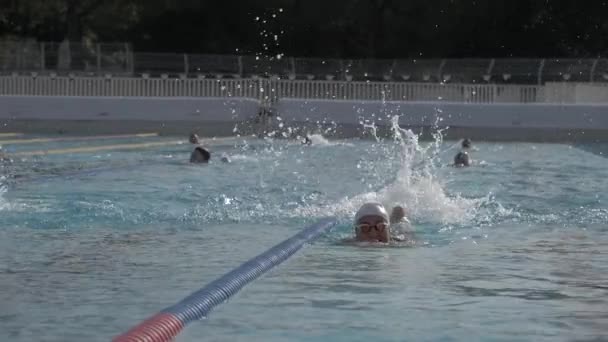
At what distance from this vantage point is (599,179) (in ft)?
45.2

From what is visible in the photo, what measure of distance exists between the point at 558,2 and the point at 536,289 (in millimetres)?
29078

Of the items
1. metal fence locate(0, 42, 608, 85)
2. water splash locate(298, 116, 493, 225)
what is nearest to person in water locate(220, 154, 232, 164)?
water splash locate(298, 116, 493, 225)

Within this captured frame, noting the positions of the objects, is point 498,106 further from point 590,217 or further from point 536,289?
point 536,289

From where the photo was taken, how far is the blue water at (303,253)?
210 inches

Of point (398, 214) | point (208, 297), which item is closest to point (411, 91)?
point (398, 214)

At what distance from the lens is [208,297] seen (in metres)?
5.60

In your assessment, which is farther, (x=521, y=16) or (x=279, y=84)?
(x=521, y=16)

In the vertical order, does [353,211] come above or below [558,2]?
below

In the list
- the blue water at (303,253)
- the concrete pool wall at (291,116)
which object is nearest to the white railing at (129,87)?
the concrete pool wall at (291,116)

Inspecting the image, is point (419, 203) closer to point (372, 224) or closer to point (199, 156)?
point (372, 224)

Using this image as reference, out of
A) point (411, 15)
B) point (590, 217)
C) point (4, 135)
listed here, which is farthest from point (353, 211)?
point (411, 15)

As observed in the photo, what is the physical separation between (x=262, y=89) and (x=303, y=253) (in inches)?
623

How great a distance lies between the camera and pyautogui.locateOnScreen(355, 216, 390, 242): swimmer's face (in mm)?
7875

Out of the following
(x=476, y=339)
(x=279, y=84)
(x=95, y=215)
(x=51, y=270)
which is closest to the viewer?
(x=476, y=339)
